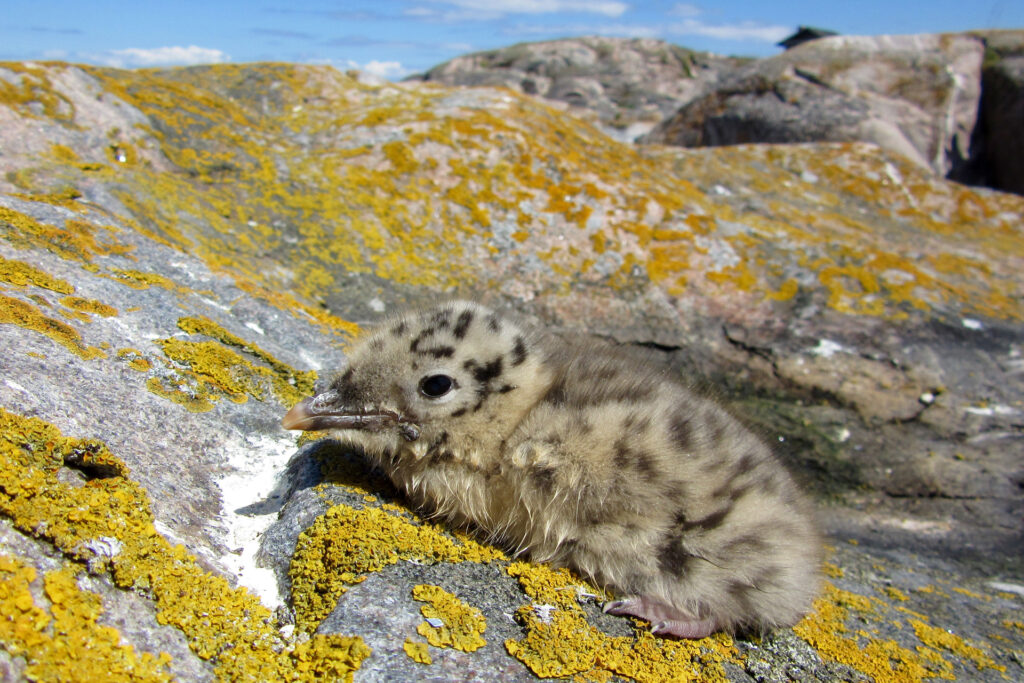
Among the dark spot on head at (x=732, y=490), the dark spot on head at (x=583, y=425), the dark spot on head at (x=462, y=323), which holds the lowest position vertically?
the dark spot on head at (x=732, y=490)

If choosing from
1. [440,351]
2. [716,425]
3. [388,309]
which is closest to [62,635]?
[440,351]

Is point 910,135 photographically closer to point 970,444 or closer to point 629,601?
point 970,444

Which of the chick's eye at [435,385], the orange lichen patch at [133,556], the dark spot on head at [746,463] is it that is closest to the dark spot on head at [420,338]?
the chick's eye at [435,385]

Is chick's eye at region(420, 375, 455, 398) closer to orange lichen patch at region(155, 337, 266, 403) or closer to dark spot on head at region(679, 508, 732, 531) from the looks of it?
orange lichen patch at region(155, 337, 266, 403)

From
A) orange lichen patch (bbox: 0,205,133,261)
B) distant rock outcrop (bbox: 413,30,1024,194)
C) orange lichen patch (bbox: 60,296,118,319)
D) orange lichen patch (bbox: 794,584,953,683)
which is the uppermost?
distant rock outcrop (bbox: 413,30,1024,194)

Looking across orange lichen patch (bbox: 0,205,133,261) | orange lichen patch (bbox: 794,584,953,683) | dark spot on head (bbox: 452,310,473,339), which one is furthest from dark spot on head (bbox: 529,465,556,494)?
orange lichen patch (bbox: 0,205,133,261)

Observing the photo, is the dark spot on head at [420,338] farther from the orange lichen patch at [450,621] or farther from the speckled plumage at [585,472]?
the orange lichen patch at [450,621]
